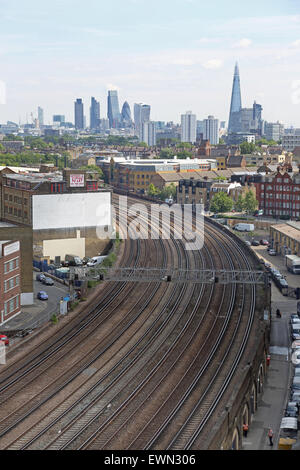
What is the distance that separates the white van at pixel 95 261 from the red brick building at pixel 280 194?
33822 millimetres

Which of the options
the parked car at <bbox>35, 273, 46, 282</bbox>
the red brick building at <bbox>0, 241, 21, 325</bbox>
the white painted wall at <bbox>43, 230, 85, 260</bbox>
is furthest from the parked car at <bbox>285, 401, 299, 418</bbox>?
the white painted wall at <bbox>43, 230, 85, 260</bbox>

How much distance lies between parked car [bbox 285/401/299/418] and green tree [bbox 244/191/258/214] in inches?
2338

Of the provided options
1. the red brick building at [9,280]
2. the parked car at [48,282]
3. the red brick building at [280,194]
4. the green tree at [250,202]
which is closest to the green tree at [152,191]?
the red brick building at [280,194]

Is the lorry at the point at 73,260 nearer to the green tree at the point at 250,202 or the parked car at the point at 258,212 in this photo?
the green tree at the point at 250,202

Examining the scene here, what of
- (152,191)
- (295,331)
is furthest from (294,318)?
(152,191)

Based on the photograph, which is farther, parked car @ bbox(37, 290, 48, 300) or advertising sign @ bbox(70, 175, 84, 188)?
advertising sign @ bbox(70, 175, 84, 188)

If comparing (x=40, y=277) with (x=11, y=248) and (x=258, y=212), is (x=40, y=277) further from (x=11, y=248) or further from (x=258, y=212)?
(x=258, y=212)

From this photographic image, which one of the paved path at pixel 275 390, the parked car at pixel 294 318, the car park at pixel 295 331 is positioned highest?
the parked car at pixel 294 318

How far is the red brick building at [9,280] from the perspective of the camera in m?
42.0

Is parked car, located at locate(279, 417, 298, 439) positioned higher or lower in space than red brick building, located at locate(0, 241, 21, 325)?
lower

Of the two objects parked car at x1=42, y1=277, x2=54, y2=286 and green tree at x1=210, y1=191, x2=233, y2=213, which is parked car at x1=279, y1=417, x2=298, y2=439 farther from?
green tree at x1=210, y1=191, x2=233, y2=213

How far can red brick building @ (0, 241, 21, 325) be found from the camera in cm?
4200

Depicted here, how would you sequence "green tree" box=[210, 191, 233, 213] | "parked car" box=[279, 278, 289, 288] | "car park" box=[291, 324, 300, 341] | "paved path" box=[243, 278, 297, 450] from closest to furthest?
"paved path" box=[243, 278, 297, 450] < "car park" box=[291, 324, 300, 341] < "parked car" box=[279, 278, 289, 288] < "green tree" box=[210, 191, 233, 213]

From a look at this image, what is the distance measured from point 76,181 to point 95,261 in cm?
733
